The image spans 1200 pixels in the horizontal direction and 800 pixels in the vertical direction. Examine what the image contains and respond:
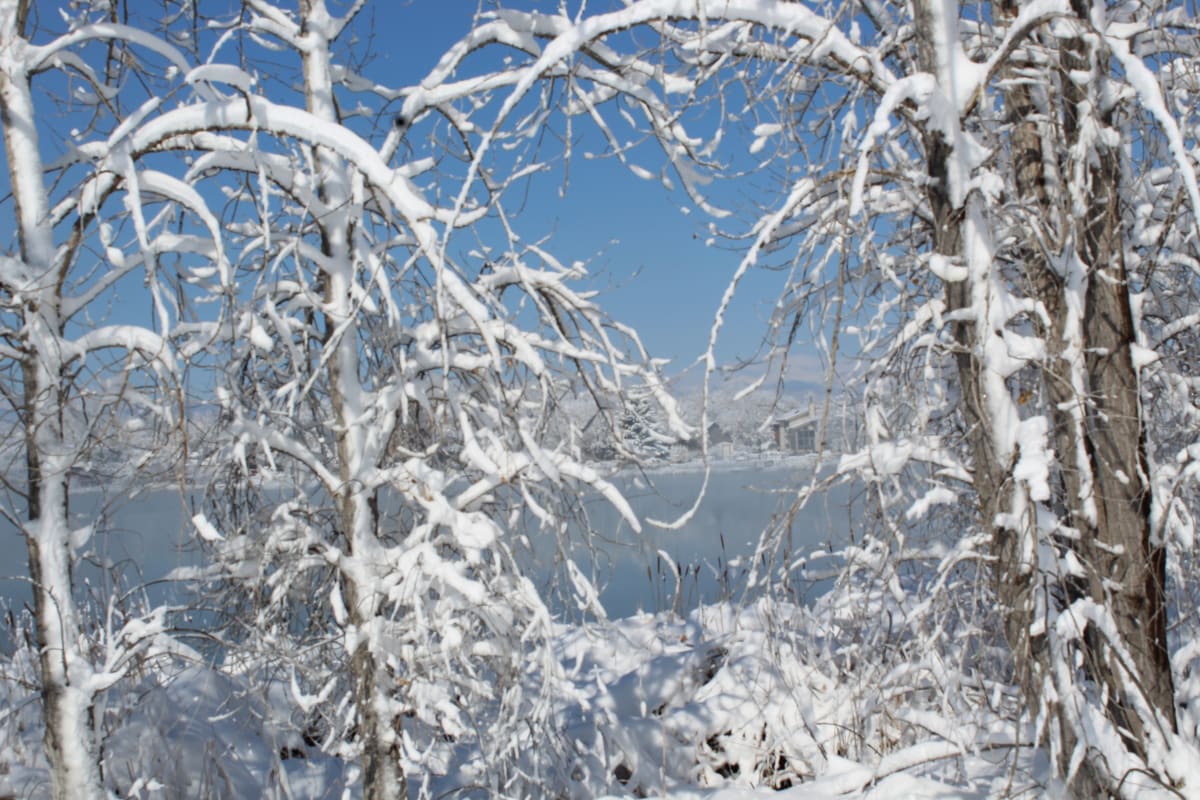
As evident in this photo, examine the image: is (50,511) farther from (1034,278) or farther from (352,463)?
(1034,278)

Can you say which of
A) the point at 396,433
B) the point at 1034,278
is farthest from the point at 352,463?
the point at 1034,278

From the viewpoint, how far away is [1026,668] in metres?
2.40

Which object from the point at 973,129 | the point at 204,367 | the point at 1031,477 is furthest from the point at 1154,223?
the point at 204,367

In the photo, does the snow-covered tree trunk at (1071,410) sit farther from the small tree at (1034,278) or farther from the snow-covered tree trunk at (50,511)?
the snow-covered tree trunk at (50,511)

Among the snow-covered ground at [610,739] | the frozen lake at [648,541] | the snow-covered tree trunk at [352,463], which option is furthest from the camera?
the snow-covered ground at [610,739]

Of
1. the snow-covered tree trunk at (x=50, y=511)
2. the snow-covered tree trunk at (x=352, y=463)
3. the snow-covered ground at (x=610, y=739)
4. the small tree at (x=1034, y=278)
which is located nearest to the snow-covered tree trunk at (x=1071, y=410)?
the small tree at (x=1034, y=278)

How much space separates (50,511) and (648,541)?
2269 millimetres

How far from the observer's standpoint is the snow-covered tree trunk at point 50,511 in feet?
10.4

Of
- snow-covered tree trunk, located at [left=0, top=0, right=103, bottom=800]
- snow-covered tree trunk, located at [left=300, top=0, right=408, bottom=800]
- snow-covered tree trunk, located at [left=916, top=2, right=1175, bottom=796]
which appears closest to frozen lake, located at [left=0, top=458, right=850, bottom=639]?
snow-covered tree trunk, located at [left=0, top=0, right=103, bottom=800]

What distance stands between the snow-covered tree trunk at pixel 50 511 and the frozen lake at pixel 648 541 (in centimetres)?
17

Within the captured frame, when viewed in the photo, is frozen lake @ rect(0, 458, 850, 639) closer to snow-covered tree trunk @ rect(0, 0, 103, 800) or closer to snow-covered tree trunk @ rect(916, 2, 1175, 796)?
snow-covered tree trunk @ rect(0, 0, 103, 800)

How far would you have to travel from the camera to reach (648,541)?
3.78 meters

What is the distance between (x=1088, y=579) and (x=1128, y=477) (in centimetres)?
35

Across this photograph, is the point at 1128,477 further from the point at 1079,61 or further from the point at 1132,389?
the point at 1079,61
